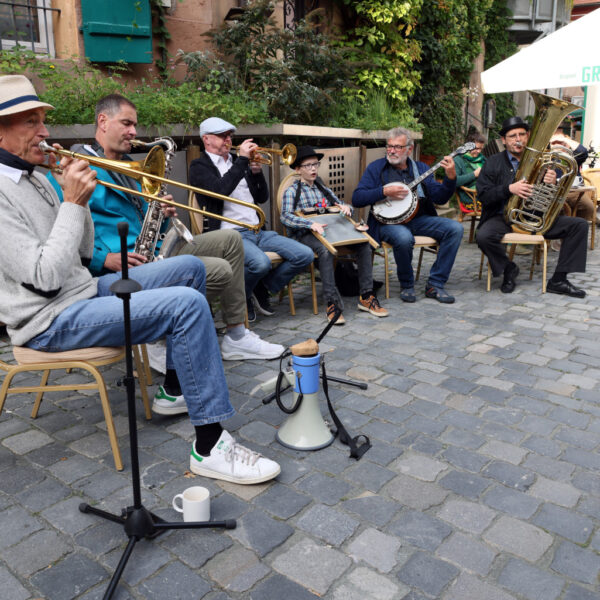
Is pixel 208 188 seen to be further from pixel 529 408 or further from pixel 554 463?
pixel 554 463

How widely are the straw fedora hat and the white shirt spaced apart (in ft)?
6.88

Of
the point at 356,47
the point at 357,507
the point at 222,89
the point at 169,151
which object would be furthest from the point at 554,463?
the point at 356,47

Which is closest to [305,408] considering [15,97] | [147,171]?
[147,171]

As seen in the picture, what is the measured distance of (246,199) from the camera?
467cm

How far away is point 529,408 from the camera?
3207mm

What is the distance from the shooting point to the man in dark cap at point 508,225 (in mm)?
5418

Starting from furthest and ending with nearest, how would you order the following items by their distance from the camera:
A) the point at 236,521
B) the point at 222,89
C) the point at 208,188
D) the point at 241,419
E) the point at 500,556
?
the point at 222,89, the point at 208,188, the point at 241,419, the point at 236,521, the point at 500,556

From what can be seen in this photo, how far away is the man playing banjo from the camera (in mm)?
5266

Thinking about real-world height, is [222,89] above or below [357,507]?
above

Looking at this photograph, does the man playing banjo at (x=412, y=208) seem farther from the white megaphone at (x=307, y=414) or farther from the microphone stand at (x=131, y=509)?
the microphone stand at (x=131, y=509)

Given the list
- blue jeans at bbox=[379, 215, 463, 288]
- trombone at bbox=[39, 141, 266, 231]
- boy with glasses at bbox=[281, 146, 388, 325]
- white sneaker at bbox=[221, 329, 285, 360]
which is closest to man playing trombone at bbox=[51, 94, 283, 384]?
white sneaker at bbox=[221, 329, 285, 360]

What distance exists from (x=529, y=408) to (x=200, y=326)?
1.86 m

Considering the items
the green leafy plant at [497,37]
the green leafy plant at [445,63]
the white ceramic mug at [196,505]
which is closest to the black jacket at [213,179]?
the white ceramic mug at [196,505]

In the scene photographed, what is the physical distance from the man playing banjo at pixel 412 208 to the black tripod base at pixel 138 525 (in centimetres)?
346
